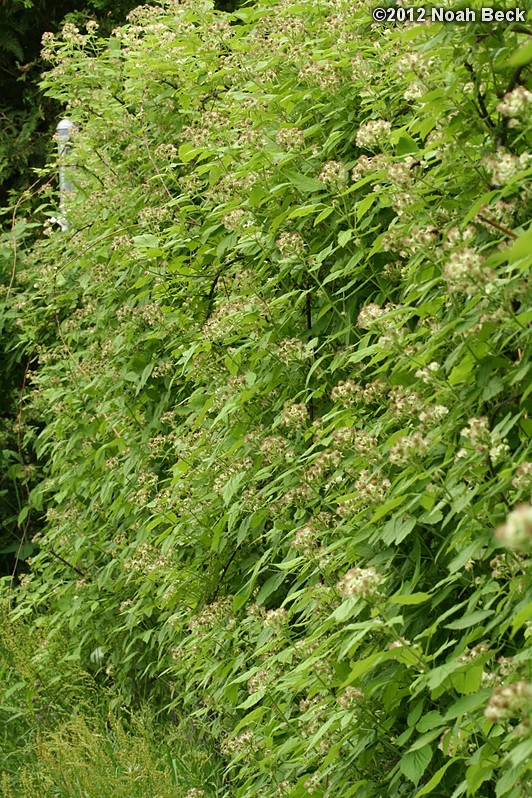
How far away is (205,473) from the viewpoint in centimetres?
388

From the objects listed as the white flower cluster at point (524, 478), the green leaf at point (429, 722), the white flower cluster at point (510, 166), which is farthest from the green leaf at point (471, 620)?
the white flower cluster at point (510, 166)

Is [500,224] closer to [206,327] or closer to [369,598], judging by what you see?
[369,598]

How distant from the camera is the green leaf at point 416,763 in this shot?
2352 mm

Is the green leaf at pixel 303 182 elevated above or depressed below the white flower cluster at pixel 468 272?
below

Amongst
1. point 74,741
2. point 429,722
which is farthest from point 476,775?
point 74,741

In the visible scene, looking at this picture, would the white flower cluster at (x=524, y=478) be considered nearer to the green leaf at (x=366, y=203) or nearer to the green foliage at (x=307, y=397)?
the green foliage at (x=307, y=397)

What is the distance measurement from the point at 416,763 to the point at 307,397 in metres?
1.17

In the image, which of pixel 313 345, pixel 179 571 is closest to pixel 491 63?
pixel 313 345

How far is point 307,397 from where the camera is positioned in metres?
3.26

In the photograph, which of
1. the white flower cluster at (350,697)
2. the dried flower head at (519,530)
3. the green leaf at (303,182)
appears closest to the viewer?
the dried flower head at (519,530)

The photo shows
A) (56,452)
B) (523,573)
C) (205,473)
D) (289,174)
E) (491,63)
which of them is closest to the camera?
(523,573)

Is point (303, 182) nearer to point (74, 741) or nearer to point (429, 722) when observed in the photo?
point (429, 722)

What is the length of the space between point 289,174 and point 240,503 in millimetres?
1027

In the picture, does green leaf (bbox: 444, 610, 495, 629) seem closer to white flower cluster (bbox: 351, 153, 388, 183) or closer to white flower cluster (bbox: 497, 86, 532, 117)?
white flower cluster (bbox: 497, 86, 532, 117)
